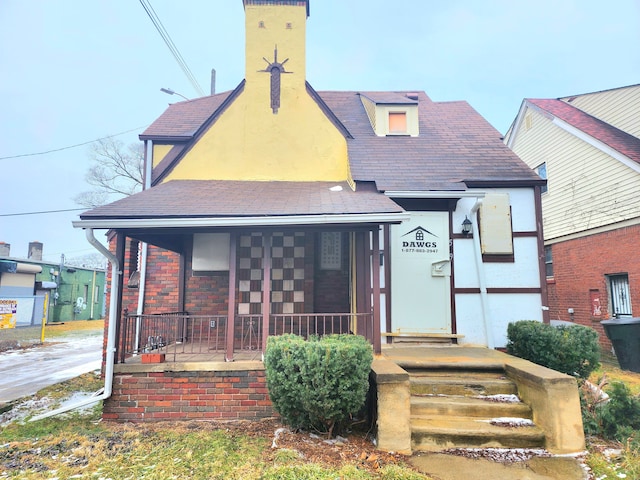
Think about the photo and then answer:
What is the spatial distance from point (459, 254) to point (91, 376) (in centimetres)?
863

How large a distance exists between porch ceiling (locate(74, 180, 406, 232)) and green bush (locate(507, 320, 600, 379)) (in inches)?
116

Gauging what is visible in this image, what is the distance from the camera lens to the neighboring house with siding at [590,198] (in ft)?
32.2

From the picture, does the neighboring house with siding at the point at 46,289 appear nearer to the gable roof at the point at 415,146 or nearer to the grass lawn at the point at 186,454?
the gable roof at the point at 415,146

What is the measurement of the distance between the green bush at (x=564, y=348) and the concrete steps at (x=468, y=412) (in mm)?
990

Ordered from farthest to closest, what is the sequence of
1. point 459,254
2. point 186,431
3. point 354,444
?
point 459,254 → point 186,431 → point 354,444

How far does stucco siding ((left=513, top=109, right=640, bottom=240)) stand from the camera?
9.92 m

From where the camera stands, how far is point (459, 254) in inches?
278

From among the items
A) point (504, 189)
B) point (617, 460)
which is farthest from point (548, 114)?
point (617, 460)

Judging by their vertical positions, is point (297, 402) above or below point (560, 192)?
below

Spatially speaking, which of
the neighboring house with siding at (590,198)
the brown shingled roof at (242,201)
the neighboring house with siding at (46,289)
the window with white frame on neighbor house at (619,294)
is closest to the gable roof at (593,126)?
the neighboring house with siding at (590,198)

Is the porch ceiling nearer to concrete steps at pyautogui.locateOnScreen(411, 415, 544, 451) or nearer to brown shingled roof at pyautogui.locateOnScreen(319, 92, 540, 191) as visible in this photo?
brown shingled roof at pyautogui.locateOnScreen(319, 92, 540, 191)

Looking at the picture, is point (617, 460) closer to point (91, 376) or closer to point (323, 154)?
point (323, 154)

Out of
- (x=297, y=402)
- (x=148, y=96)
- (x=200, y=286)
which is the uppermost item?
(x=148, y=96)

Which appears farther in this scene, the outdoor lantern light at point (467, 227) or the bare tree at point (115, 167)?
the bare tree at point (115, 167)
